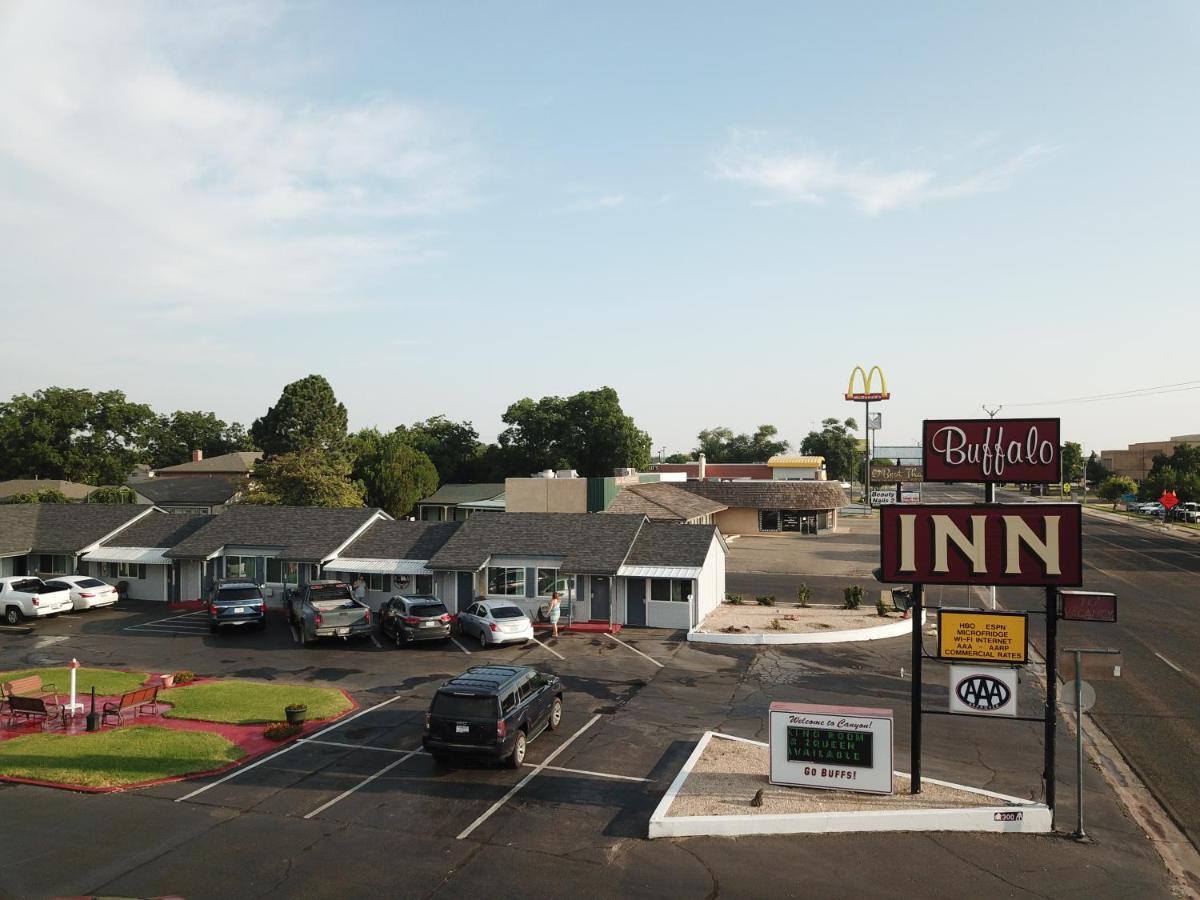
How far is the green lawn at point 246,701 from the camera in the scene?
20.8 metres

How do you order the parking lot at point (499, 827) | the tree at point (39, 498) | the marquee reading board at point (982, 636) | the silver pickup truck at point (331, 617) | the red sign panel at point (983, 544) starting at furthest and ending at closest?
the tree at point (39, 498) < the silver pickup truck at point (331, 617) < the marquee reading board at point (982, 636) < the red sign panel at point (983, 544) < the parking lot at point (499, 827)

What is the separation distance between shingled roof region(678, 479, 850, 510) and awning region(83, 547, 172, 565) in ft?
158

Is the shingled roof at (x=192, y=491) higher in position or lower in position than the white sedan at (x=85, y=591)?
higher

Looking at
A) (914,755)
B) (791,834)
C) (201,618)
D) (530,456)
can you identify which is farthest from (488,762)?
(530,456)

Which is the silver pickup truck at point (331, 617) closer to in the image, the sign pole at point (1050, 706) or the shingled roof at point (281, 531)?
the shingled roof at point (281, 531)

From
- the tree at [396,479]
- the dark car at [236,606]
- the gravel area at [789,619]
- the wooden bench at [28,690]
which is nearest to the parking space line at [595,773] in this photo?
the wooden bench at [28,690]

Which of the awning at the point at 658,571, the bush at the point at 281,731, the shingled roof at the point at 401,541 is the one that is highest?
the shingled roof at the point at 401,541

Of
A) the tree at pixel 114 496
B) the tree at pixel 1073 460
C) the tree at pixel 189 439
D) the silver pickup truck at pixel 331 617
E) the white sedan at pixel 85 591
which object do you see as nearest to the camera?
the silver pickup truck at pixel 331 617

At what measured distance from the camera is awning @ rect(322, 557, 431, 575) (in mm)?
35844

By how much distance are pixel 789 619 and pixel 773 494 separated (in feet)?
149

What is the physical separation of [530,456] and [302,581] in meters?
62.0

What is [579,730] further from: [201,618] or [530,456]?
[530,456]

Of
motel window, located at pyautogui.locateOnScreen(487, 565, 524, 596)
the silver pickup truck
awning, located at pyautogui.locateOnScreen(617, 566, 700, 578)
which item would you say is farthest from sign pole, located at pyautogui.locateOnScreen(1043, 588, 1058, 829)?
motel window, located at pyautogui.locateOnScreen(487, 565, 524, 596)

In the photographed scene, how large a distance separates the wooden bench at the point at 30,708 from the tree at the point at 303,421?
6819 cm
